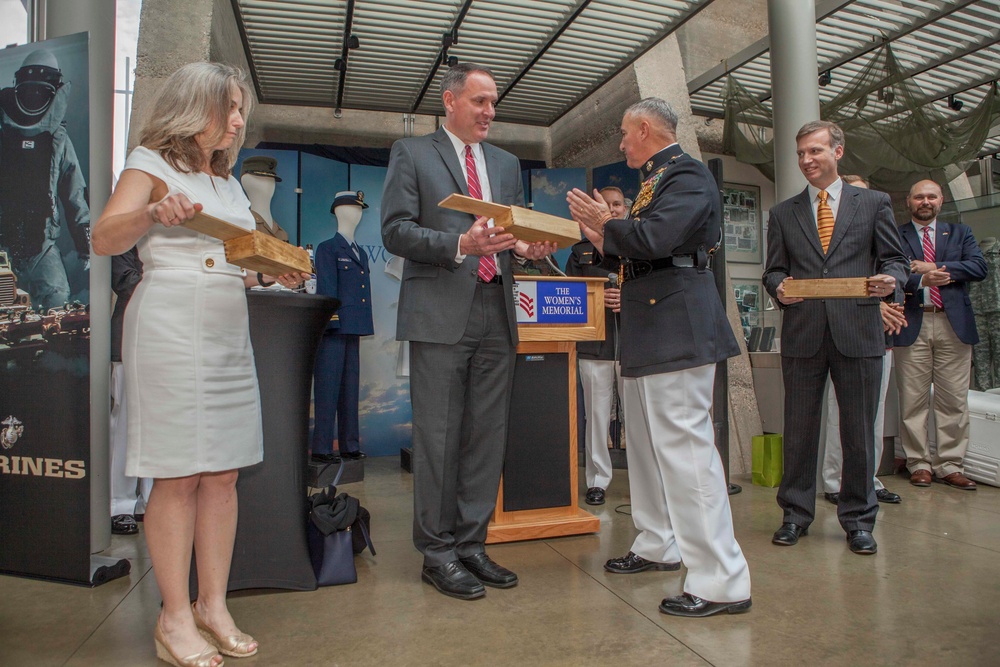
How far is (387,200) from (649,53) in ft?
14.1

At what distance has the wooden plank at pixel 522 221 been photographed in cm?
221

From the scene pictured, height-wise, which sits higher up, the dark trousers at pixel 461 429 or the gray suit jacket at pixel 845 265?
the gray suit jacket at pixel 845 265

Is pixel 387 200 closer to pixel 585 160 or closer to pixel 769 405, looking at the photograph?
pixel 769 405

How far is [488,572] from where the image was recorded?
265 centimetres

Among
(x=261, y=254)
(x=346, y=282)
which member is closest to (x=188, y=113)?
(x=261, y=254)

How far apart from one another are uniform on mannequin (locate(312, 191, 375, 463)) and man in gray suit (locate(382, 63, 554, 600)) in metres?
2.88

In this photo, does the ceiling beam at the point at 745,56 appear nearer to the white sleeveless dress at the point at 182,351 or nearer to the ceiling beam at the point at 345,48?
the ceiling beam at the point at 345,48

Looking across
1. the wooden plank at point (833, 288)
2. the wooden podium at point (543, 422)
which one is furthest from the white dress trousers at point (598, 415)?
the wooden plank at point (833, 288)

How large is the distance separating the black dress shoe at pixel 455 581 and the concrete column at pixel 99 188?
1580mm

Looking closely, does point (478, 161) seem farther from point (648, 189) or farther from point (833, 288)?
point (833, 288)

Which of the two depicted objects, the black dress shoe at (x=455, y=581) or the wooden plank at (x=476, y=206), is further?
the black dress shoe at (x=455, y=581)

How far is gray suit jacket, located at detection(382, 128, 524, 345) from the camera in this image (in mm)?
2561

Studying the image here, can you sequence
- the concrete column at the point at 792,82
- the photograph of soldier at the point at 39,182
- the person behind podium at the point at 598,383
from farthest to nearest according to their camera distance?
the concrete column at the point at 792,82, the person behind podium at the point at 598,383, the photograph of soldier at the point at 39,182

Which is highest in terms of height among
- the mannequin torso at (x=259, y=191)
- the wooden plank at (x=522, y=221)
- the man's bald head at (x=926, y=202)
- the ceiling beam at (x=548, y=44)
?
the ceiling beam at (x=548, y=44)
